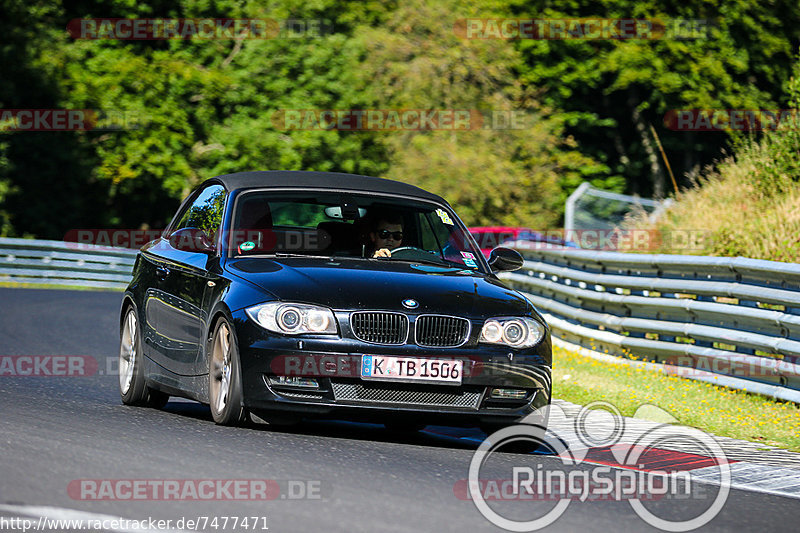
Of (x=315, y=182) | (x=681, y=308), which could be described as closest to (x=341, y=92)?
(x=681, y=308)

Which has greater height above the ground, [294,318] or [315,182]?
[315,182]

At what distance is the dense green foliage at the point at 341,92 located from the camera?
43156mm

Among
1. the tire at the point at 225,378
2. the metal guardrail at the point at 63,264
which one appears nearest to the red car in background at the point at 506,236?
the metal guardrail at the point at 63,264

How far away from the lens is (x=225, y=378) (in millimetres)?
8320

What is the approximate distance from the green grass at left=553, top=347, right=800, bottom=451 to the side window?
3476 mm

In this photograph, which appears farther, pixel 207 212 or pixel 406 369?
pixel 207 212

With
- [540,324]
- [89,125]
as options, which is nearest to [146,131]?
[89,125]

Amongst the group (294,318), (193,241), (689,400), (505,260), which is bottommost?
(689,400)

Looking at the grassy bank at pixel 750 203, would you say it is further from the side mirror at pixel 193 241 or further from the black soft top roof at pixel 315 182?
the side mirror at pixel 193 241

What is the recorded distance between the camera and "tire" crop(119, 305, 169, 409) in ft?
32.7

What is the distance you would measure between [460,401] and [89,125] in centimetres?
3679

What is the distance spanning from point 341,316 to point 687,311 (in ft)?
18.8

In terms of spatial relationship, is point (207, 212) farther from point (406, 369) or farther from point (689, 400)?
point (689, 400)

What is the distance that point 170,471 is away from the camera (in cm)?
653
